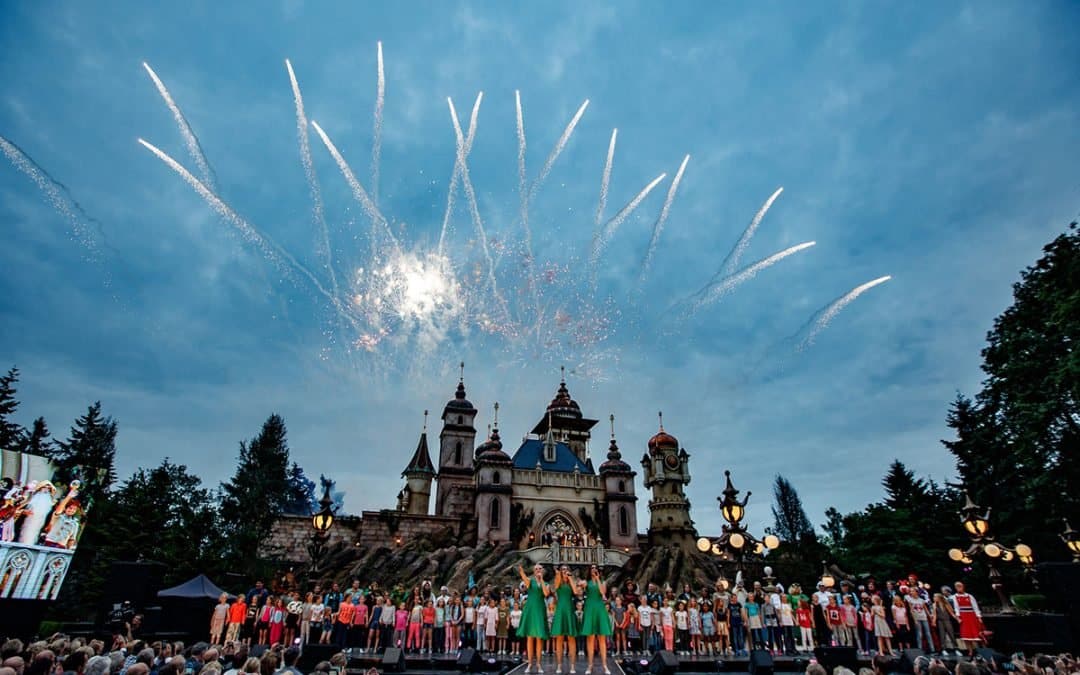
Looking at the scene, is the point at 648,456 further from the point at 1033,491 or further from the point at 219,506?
the point at 219,506

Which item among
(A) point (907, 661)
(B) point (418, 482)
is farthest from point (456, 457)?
(A) point (907, 661)

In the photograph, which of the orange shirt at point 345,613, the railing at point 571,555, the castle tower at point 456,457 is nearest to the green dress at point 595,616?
the orange shirt at point 345,613

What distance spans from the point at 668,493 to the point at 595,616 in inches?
1646

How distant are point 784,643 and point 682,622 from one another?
2874mm

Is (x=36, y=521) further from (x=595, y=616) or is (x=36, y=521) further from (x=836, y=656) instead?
(x=836, y=656)

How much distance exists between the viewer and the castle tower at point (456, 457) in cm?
4634

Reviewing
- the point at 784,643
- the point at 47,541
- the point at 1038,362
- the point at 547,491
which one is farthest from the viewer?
the point at 547,491

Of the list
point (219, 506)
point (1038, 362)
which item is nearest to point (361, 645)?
point (219, 506)

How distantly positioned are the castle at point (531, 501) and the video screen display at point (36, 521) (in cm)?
2110

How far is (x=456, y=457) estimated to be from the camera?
4869cm

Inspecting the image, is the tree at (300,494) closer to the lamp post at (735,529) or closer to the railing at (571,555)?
the railing at (571,555)

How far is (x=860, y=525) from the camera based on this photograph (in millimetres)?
38906

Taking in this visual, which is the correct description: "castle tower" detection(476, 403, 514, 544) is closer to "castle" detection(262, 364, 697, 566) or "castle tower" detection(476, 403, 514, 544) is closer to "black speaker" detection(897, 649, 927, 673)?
"castle" detection(262, 364, 697, 566)

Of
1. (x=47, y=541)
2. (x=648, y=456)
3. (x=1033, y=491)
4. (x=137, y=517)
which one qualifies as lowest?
(x=47, y=541)
